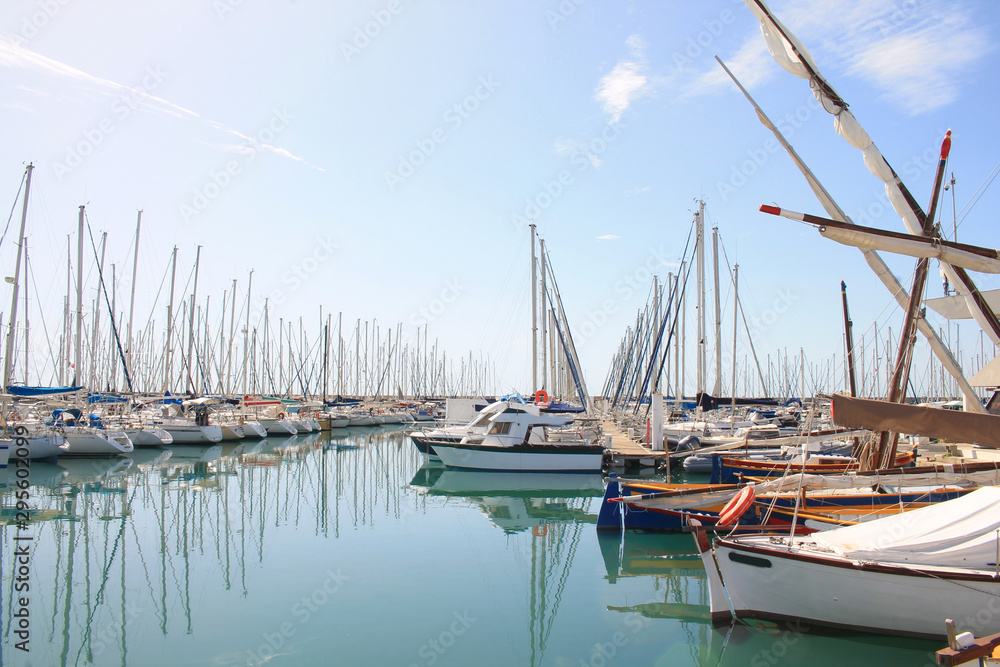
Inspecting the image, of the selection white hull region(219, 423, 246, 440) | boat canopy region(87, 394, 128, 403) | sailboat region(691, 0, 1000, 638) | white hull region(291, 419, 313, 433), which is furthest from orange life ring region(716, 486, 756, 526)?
white hull region(291, 419, 313, 433)

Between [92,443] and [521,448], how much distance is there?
70.3 ft

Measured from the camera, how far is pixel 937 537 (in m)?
9.18

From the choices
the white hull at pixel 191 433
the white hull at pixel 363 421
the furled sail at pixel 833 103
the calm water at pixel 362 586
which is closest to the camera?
the calm water at pixel 362 586

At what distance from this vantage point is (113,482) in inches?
A: 987

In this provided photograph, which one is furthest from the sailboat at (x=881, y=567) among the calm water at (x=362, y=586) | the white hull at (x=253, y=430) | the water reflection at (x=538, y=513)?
the white hull at (x=253, y=430)

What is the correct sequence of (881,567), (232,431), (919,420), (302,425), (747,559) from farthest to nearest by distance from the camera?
(302,425) → (232,431) → (919,420) → (747,559) → (881,567)

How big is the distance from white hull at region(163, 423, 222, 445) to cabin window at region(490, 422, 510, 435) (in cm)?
2161

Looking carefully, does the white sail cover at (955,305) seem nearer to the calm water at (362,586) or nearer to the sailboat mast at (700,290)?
the calm water at (362,586)

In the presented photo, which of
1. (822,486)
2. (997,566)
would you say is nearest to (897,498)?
(822,486)

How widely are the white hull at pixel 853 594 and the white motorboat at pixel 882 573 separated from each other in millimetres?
13

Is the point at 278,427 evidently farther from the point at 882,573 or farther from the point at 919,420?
the point at 882,573

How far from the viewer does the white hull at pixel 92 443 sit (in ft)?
104

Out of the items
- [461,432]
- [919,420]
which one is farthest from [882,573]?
[461,432]

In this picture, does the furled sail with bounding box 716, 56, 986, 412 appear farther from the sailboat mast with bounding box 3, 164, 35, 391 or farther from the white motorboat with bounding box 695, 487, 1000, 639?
the sailboat mast with bounding box 3, 164, 35, 391
